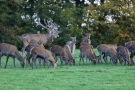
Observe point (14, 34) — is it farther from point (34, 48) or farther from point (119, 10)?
point (34, 48)

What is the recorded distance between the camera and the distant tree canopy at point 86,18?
37906 millimetres

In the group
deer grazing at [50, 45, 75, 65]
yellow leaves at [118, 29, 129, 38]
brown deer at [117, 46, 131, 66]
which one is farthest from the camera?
yellow leaves at [118, 29, 129, 38]

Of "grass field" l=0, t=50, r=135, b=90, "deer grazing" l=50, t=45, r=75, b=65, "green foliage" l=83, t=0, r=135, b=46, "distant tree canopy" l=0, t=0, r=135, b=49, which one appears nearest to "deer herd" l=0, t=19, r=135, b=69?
"deer grazing" l=50, t=45, r=75, b=65

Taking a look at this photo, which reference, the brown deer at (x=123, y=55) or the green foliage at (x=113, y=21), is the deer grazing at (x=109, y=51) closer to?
the brown deer at (x=123, y=55)

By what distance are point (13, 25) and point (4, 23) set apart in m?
1.27

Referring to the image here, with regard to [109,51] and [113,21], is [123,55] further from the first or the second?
[113,21]

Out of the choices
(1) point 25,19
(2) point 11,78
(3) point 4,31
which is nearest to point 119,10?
(1) point 25,19

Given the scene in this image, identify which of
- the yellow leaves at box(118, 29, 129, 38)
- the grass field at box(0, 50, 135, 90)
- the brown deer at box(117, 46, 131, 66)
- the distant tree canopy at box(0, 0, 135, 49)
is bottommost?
the grass field at box(0, 50, 135, 90)

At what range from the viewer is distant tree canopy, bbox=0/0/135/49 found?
3791cm

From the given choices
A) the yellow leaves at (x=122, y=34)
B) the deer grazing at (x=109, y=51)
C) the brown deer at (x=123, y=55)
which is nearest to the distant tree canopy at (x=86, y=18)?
the yellow leaves at (x=122, y=34)

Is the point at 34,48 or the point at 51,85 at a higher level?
the point at 34,48

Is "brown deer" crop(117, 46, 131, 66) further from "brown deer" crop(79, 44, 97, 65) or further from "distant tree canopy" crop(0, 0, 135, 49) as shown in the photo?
"distant tree canopy" crop(0, 0, 135, 49)

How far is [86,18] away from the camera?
40312mm

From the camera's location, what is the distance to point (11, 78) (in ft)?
46.3
